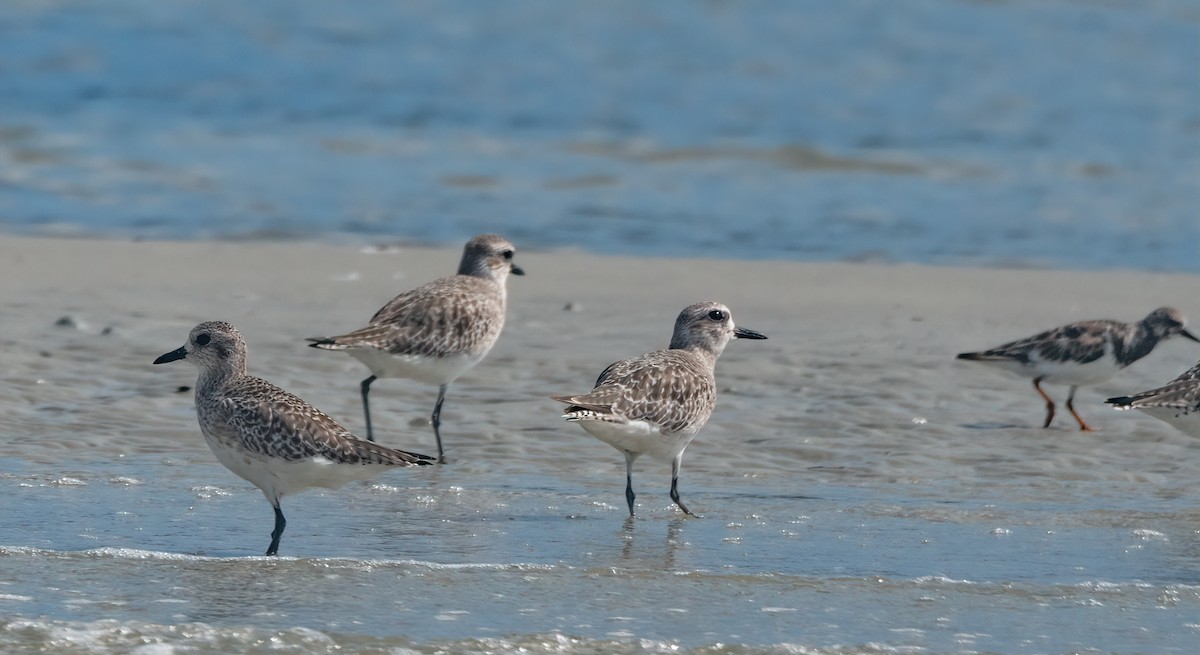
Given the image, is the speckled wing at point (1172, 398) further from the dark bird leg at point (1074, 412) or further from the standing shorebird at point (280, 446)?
the standing shorebird at point (280, 446)

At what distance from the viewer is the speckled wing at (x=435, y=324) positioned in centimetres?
1070

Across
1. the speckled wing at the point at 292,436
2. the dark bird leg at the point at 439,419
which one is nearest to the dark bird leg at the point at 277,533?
the speckled wing at the point at 292,436

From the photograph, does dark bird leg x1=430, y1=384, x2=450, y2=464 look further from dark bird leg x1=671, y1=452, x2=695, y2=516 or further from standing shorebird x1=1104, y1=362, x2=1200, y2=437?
standing shorebird x1=1104, y1=362, x2=1200, y2=437

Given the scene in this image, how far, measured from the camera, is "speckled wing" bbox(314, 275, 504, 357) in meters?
10.7

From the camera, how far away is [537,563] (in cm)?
792

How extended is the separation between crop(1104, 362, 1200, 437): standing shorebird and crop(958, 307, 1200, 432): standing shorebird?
4.65ft

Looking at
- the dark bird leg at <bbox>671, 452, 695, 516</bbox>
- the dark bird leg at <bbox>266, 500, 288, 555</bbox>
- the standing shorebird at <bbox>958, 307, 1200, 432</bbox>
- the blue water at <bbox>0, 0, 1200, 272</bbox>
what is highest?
the blue water at <bbox>0, 0, 1200, 272</bbox>

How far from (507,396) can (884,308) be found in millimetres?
4142

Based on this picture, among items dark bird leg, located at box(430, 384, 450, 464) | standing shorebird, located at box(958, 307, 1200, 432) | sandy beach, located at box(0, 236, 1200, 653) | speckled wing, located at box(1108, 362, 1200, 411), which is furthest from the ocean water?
speckled wing, located at box(1108, 362, 1200, 411)

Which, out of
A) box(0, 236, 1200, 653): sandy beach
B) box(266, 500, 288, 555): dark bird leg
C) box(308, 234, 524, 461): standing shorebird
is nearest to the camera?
box(0, 236, 1200, 653): sandy beach

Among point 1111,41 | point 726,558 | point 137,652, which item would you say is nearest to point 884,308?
point 726,558

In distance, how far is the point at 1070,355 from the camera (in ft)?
38.3

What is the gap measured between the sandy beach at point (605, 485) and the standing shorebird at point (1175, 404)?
35cm

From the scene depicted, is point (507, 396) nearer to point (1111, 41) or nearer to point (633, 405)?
point (633, 405)
